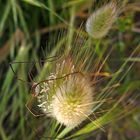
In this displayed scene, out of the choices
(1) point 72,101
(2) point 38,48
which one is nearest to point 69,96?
(1) point 72,101

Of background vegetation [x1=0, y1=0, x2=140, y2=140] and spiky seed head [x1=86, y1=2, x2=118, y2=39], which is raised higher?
spiky seed head [x1=86, y1=2, x2=118, y2=39]

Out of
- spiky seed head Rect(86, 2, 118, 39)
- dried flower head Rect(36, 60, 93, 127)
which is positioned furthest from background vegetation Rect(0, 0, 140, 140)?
dried flower head Rect(36, 60, 93, 127)

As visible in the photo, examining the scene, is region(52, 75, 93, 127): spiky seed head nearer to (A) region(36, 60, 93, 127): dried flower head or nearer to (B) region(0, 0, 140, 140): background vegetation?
(A) region(36, 60, 93, 127): dried flower head

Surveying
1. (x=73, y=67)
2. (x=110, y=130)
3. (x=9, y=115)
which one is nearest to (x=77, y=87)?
(x=73, y=67)

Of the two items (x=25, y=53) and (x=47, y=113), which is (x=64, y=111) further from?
(x=25, y=53)

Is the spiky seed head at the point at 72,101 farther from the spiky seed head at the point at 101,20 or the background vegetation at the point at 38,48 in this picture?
the background vegetation at the point at 38,48

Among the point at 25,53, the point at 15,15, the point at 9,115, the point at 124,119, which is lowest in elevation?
the point at 124,119
